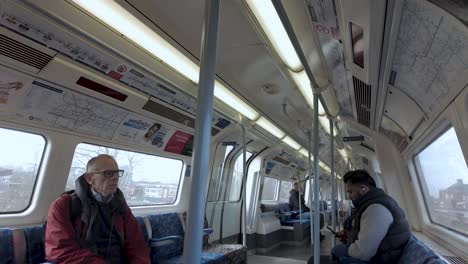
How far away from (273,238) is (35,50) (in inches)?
289

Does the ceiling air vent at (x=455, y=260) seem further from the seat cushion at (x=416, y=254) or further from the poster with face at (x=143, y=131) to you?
the poster with face at (x=143, y=131)

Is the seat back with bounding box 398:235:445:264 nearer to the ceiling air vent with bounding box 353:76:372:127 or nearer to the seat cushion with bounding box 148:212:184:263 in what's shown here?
the ceiling air vent with bounding box 353:76:372:127

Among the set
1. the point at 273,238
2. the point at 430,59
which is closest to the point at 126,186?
the point at 430,59

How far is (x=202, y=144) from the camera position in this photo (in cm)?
124

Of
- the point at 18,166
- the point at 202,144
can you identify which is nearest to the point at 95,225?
the point at 18,166

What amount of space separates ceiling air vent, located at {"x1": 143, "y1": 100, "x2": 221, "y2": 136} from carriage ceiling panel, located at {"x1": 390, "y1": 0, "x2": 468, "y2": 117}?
8.76ft

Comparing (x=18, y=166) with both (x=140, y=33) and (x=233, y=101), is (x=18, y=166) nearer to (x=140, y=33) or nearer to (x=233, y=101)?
(x=140, y=33)

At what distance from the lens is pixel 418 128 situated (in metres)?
3.72

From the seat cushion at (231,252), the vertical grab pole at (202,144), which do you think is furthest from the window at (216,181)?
the vertical grab pole at (202,144)

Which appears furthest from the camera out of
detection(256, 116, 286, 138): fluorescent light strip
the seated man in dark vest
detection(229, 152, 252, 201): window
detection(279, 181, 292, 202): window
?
detection(279, 181, 292, 202): window

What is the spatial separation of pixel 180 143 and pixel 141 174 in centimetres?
79

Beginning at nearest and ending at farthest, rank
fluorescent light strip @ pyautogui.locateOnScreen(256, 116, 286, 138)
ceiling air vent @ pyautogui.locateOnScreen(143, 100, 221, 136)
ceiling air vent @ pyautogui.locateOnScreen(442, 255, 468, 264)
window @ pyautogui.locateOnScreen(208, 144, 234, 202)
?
ceiling air vent @ pyautogui.locateOnScreen(442, 255, 468, 264) < ceiling air vent @ pyautogui.locateOnScreen(143, 100, 221, 136) < fluorescent light strip @ pyautogui.locateOnScreen(256, 116, 286, 138) < window @ pyautogui.locateOnScreen(208, 144, 234, 202)

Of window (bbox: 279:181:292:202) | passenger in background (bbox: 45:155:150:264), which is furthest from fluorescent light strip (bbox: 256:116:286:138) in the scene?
window (bbox: 279:181:292:202)

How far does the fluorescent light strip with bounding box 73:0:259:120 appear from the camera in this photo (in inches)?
80.4
